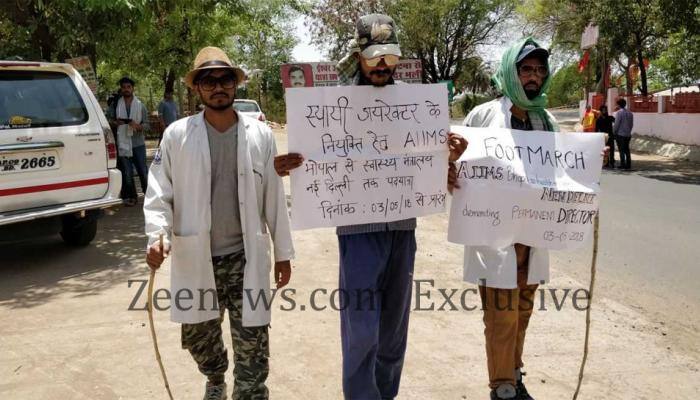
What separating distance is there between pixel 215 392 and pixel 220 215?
949 mm

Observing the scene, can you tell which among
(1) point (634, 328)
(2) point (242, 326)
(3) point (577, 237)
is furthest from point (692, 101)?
(2) point (242, 326)

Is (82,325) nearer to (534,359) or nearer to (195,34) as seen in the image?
(534,359)

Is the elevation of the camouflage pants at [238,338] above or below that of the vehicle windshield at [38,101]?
below

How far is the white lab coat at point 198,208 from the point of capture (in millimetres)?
3020

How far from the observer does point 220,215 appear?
10.2 ft

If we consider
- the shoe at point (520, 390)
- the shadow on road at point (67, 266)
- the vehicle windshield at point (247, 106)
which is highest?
the vehicle windshield at point (247, 106)

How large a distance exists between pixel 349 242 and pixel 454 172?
0.69 m

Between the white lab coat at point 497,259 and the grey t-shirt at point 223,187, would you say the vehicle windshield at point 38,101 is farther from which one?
the white lab coat at point 497,259

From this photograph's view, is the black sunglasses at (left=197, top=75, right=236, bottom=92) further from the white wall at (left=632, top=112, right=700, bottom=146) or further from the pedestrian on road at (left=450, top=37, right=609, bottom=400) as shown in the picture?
the white wall at (left=632, top=112, right=700, bottom=146)

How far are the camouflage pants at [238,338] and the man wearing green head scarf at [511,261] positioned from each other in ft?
3.80

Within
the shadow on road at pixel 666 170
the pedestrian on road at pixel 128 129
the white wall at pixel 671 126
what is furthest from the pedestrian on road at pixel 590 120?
the pedestrian on road at pixel 128 129

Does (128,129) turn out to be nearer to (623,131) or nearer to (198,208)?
(198,208)

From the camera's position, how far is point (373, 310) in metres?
2.95

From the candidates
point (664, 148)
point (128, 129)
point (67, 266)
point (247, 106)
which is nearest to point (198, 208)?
point (67, 266)
